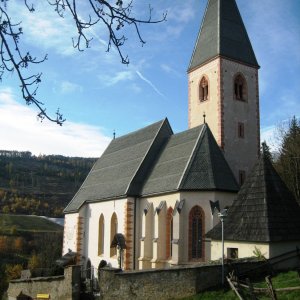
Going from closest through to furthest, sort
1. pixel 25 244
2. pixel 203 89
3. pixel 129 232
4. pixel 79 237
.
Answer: pixel 129 232 → pixel 203 89 → pixel 79 237 → pixel 25 244

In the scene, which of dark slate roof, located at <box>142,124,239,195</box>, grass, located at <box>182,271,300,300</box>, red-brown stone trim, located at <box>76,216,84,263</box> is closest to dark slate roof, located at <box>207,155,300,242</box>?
grass, located at <box>182,271,300,300</box>

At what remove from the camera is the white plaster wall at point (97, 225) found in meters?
29.0

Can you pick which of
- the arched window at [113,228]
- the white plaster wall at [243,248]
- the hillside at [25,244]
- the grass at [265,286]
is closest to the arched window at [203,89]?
the arched window at [113,228]

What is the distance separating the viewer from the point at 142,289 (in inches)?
679

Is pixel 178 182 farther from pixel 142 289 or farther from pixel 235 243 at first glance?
pixel 142 289

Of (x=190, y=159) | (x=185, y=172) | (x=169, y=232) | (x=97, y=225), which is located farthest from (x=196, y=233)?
(x=97, y=225)

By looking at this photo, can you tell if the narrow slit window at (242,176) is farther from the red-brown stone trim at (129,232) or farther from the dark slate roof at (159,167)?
the red-brown stone trim at (129,232)

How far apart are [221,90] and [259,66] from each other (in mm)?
4746

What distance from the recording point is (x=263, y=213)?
756 inches

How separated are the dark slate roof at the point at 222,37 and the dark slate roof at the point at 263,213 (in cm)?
1289

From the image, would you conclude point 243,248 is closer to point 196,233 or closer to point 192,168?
point 196,233

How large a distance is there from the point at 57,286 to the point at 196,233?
7.78 m

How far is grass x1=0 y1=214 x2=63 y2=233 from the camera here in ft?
308

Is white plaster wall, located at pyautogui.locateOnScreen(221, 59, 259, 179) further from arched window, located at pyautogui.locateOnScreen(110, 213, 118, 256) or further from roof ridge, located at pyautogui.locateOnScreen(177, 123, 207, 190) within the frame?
arched window, located at pyautogui.locateOnScreen(110, 213, 118, 256)
